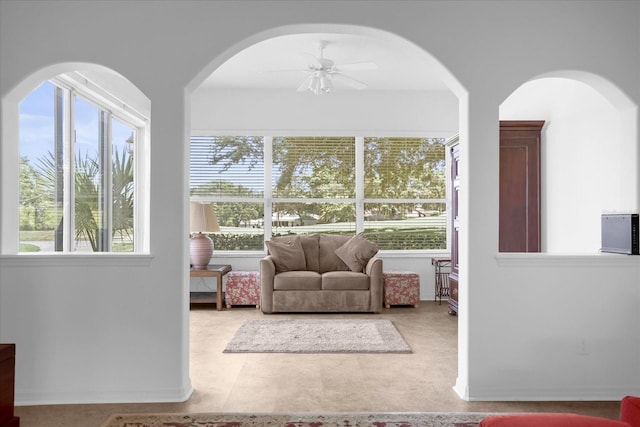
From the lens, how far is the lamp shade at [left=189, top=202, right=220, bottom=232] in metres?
6.90

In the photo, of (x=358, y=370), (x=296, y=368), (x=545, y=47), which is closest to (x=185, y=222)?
(x=296, y=368)

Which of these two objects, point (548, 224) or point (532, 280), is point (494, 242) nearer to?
point (532, 280)

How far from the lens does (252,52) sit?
19.3 ft

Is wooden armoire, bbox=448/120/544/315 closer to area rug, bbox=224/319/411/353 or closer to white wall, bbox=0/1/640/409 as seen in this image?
area rug, bbox=224/319/411/353

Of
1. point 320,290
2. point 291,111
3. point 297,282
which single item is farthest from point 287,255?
point 291,111

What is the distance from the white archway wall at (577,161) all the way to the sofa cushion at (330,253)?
263 cm

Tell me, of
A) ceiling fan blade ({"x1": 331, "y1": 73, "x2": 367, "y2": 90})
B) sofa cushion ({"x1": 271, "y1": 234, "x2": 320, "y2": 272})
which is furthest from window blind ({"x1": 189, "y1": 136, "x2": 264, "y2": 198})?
ceiling fan blade ({"x1": 331, "y1": 73, "x2": 367, "y2": 90})

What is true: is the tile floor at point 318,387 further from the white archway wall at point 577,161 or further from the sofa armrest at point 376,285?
the white archway wall at point 577,161

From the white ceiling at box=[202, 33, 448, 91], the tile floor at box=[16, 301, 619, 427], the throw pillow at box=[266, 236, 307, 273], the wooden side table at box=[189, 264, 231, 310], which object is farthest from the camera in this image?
the throw pillow at box=[266, 236, 307, 273]

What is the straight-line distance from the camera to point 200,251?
6891mm

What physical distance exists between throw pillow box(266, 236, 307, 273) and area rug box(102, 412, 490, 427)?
3727 millimetres

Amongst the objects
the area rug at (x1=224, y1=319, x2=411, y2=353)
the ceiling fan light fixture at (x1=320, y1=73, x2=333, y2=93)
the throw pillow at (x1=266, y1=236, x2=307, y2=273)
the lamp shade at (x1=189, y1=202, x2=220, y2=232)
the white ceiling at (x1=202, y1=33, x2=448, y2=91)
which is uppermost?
the white ceiling at (x1=202, y1=33, x2=448, y2=91)

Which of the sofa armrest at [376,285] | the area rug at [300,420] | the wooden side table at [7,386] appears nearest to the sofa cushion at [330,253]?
the sofa armrest at [376,285]

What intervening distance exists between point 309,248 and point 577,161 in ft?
11.5
